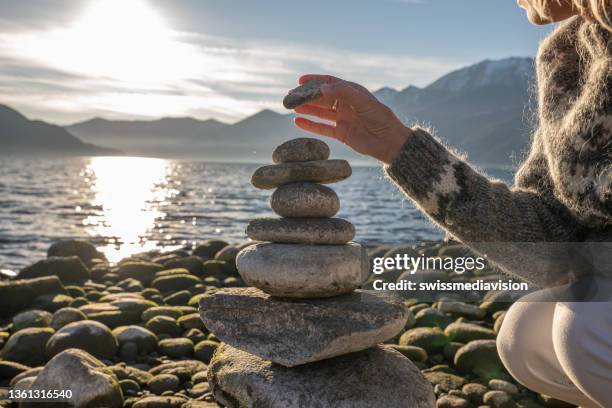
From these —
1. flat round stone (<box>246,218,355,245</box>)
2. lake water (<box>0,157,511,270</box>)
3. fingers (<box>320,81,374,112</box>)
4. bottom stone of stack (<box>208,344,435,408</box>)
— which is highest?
fingers (<box>320,81,374,112</box>)

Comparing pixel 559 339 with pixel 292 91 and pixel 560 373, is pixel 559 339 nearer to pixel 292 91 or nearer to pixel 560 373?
pixel 560 373

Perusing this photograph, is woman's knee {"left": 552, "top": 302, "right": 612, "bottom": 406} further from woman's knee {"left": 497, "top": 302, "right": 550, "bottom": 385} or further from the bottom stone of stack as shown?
the bottom stone of stack

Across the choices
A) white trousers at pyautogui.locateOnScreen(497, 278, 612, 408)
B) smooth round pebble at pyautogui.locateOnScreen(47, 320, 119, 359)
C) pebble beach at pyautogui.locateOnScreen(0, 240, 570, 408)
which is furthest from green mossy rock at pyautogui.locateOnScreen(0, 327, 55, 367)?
white trousers at pyautogui.locateOnScreen(497, 278, 612, 408)

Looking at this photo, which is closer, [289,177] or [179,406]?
[289,177]

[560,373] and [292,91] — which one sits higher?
[292,91]

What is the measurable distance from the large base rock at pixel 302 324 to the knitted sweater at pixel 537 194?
0.82 meters

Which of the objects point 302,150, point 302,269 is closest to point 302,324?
point 302,269

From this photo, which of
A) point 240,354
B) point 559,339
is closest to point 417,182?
point 559,339

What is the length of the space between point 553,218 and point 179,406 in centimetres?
316

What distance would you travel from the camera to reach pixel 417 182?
305 cm

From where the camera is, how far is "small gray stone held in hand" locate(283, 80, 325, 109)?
10.2 feet

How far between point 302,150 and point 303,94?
87cm

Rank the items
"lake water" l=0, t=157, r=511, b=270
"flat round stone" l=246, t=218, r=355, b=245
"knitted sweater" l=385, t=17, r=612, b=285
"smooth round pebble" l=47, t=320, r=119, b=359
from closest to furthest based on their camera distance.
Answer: "knitted sweater" l=385, t=17, r=612, b=285 < "flat round stone" l=246, t=218, r=355, b=245 < "smooth round pebble" l=47, t=320, r=119, b=359 < "lake water" l=0, t=157, r=511, b=270

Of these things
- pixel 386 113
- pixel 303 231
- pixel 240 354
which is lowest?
pixel 240 354
